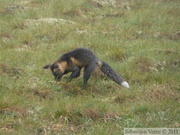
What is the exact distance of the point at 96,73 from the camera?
10.9 meters

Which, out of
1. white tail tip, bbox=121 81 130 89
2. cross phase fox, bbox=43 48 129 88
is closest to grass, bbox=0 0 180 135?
white tail tip, bbox=121 81 130 89

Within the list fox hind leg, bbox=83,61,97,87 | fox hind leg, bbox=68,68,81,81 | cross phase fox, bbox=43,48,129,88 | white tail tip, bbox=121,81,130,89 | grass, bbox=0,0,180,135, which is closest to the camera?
grass, bbox=0,0,180,135

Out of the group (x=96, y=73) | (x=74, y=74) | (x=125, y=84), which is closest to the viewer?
(x=125, y=84)

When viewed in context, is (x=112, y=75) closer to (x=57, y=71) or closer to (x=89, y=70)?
(x=89, y=70)

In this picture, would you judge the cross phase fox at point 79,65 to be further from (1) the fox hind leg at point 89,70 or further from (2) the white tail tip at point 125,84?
(2) the white tail tip at point 125,84

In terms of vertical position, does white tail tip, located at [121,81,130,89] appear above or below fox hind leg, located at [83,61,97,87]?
below

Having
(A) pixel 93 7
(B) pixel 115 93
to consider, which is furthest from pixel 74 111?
(A) pixel 93 7

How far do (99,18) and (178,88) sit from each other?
878 centimetres

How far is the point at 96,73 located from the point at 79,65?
0.74m

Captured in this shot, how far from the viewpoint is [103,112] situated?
7.73 m

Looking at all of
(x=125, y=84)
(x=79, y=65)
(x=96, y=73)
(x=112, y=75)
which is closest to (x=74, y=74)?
(x=79, y=65)

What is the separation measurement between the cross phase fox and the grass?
265 mm

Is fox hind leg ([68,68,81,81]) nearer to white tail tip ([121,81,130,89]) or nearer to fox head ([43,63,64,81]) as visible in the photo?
fox head ([43,63,64,81])

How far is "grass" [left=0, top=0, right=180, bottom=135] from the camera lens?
24.3 ft
